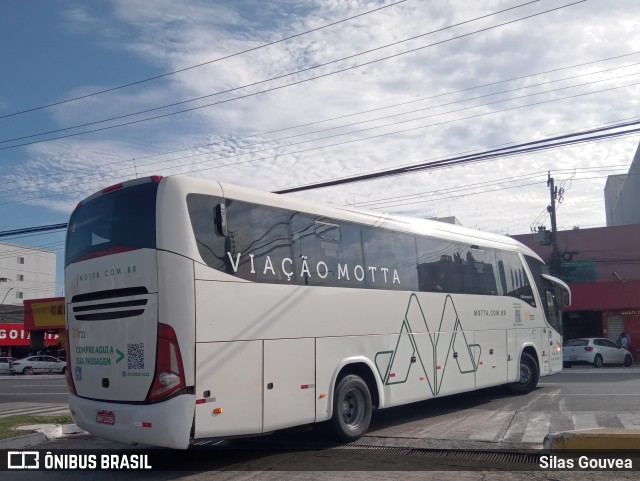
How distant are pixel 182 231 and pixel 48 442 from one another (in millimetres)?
5796

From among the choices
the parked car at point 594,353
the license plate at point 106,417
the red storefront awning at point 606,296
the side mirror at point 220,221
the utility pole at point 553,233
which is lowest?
the parked car at point 594,353

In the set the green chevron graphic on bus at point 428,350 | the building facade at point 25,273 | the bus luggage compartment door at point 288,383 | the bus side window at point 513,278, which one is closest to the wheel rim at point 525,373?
the bus side window at point 513,278

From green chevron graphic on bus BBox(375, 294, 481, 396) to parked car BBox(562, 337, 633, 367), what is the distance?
699 inches

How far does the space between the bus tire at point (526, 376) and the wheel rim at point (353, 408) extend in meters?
6.61

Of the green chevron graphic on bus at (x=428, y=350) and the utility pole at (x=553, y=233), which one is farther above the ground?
the utility pole at (x=553, y=233)

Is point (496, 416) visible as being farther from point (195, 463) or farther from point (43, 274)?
point (43, 274)

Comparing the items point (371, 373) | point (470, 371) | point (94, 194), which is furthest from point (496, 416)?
point (94, 194)

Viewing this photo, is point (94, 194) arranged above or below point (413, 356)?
above

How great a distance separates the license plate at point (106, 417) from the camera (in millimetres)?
8312

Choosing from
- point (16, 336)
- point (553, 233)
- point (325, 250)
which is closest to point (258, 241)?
point (325, 250)

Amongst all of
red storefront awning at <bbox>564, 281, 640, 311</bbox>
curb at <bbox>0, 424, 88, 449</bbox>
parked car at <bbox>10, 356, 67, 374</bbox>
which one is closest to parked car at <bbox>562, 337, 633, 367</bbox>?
red storefront awning at <bbox>564, 281, 640, 311</bbox>

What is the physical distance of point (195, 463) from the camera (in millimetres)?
9125

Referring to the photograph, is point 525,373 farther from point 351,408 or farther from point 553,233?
point 553,233

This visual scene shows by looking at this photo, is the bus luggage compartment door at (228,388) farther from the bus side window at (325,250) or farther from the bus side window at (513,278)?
the bus side window at (513,278)
